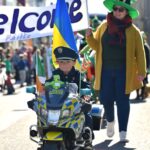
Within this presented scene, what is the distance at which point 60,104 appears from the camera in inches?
236

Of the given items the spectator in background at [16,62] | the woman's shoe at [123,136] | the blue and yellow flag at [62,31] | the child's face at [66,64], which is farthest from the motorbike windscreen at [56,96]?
the spectator in background at [16,62]

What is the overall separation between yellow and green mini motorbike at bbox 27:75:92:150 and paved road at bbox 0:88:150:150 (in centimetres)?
158

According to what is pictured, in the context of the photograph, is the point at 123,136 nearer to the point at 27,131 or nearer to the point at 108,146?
the point at 108,146

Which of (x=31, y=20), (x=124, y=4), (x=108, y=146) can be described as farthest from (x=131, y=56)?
(x=31, y=20)

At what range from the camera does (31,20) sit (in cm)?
838

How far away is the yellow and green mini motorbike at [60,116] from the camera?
593cm

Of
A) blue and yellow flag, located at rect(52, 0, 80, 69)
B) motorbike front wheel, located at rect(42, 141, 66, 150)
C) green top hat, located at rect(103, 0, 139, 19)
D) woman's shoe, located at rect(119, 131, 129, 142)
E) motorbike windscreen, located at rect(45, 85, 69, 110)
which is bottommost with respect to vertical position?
woman's shoe, located at rect(119, 131, 129, 142)

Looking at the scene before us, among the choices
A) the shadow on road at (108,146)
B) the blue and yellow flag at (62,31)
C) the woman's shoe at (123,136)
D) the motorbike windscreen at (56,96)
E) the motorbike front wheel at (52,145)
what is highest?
the blue and yellow flag at (62,31)

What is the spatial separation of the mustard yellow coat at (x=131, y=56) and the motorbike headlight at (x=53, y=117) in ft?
7.56

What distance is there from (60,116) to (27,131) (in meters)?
3.47

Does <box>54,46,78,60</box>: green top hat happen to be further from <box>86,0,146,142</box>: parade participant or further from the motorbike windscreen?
<box>86,0,146,142</box>: parade participant

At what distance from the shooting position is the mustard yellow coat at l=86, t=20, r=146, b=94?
801 cm

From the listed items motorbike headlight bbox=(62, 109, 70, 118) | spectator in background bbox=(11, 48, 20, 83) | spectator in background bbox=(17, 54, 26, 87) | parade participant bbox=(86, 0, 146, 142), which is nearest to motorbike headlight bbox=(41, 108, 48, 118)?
motorbike headlight bbox=(62, 109, 70, 118)

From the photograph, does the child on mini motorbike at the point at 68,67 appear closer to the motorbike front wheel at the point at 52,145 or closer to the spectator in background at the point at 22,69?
the motorbike front wheel at the point at 52,145
